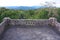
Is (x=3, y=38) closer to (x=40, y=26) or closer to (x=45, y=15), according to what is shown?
(x=40, y=26)

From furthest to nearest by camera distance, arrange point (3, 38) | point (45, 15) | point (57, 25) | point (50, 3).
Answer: point (50, 3), point (45, 15), point (57, 25), point (3, 38)

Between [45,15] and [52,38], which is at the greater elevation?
[52,38]

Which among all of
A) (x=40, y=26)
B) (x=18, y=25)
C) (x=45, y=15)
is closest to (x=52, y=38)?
(x=40, y=26)

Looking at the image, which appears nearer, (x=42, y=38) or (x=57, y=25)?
(x=42, y=38)

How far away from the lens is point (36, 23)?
10.2m

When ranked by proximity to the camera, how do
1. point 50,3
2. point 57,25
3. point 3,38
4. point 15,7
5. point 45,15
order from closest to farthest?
1. point 3,38
2. point 57,25
3. point 45,15
4. point 50,3
5. point 15,7

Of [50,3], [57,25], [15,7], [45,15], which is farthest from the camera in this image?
[15,7]

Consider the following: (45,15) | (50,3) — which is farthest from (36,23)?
(50,3)

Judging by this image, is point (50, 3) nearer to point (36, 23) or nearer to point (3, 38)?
point (36, 23)

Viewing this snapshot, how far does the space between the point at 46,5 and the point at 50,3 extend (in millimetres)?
538

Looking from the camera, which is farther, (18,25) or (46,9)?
(46,9)

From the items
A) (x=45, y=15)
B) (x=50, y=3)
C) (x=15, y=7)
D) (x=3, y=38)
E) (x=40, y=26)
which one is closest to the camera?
(x=3, y=38)

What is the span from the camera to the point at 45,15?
18.6 m

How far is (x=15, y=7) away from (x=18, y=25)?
596 inches
